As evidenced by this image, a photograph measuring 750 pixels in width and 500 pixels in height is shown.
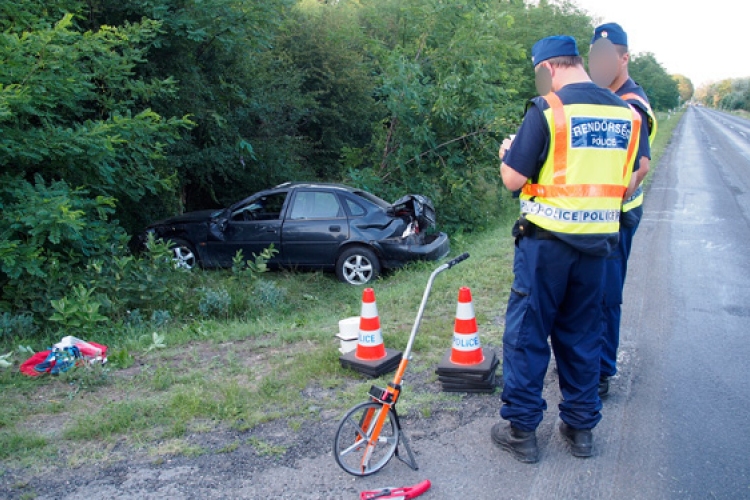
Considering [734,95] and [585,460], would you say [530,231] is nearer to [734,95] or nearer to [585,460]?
[585,460]

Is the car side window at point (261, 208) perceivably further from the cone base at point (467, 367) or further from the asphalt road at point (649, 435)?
the cone base at point (467, 367)

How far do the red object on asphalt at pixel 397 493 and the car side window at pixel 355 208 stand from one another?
6913 millimetres

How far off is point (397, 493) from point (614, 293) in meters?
1.88

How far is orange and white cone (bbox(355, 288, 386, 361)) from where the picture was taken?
15.2ft

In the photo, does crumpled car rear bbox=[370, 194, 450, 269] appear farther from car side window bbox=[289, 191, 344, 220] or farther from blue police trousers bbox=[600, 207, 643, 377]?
blue police trousers bbox=[600, 207, 643, 377]

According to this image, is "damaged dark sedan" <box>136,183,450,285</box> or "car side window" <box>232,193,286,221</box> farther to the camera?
"car side window" <box>232,193,286,221</box>

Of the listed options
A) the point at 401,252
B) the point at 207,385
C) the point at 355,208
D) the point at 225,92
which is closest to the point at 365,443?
the point at 207,385

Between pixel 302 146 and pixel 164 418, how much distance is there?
11528 mm

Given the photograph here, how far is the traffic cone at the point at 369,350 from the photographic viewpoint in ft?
15.0

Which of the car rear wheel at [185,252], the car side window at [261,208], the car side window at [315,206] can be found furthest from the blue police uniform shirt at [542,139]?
the car rear wheel at [185,252]

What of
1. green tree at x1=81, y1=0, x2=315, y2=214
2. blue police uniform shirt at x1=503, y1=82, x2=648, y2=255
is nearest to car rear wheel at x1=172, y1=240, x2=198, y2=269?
green tree at x1=81, y1=0, x2=315, y2=214

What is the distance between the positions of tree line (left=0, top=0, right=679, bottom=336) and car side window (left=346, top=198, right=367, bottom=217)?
274cm

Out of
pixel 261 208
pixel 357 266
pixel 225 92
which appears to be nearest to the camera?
pixel 357 266

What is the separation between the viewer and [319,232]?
997 centimetres
